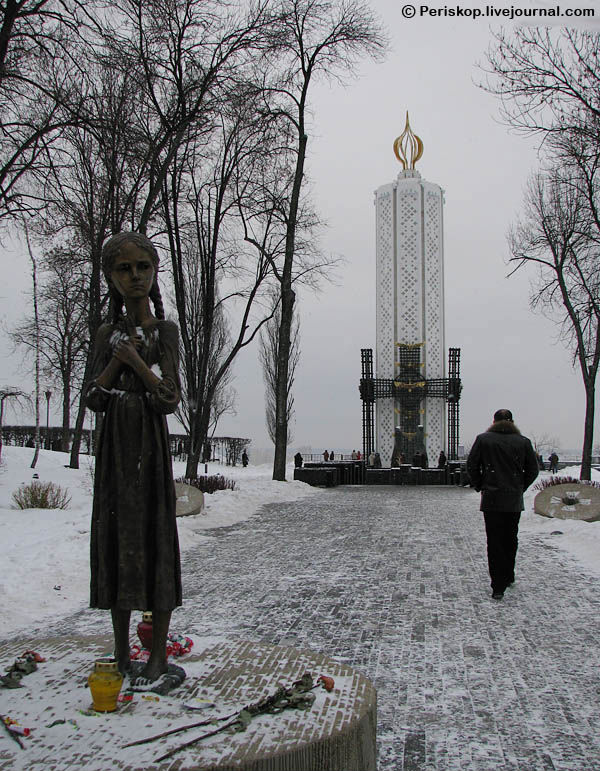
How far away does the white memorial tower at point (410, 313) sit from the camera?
3622cm

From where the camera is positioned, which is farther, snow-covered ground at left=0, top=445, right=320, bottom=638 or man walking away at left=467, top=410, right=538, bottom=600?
man walking away at left=467, top=410, right=538, bottom=600

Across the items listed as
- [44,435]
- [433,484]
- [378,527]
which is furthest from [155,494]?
[44,435]

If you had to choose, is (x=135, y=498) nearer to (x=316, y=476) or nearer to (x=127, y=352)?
(x=127, y=352)

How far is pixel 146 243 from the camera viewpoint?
3504 millimetres

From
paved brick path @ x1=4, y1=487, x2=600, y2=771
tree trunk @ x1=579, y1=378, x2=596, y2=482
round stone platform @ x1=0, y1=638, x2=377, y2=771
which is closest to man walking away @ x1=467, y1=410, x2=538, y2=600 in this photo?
paved brick path @ x1=4, y1=487, x2=600, y2=771

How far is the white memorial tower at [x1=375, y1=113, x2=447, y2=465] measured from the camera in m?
36.2

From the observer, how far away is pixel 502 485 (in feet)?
23.7

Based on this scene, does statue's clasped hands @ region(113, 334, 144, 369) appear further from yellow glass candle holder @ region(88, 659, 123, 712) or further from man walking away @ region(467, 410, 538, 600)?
man walking away @ region(467, 410, 538, 600)

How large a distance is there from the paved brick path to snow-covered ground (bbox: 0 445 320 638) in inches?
21.8

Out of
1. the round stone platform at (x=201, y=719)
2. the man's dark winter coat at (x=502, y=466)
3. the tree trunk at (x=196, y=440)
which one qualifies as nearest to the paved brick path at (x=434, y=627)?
the round stone platform at (x=201, y=719)

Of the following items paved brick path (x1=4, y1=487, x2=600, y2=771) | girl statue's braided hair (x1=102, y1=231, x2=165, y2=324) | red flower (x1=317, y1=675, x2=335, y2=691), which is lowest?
paved brick path (x1=4, y1=487, x2=600, y2=771)

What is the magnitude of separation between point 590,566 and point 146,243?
729 cm

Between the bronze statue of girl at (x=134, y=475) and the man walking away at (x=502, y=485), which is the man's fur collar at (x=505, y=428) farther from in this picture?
the bronze statue of girl at (x=134, y=475)

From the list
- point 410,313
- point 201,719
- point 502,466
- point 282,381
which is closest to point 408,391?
point 410,313
